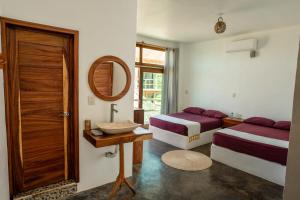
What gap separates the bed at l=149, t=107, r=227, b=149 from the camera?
4.10 meters

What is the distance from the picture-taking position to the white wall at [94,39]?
2055 millimetres

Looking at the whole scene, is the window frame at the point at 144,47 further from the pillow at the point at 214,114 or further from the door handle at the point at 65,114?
the door handle at the point at 65,114

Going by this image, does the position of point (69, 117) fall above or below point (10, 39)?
below

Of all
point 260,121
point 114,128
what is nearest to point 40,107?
point 114,128

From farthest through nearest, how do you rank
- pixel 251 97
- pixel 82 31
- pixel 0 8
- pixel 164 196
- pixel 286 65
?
pixel 251 97 → pixel 286 65 → pixel 164 196 → pixel 82 31 → pixel 0 8

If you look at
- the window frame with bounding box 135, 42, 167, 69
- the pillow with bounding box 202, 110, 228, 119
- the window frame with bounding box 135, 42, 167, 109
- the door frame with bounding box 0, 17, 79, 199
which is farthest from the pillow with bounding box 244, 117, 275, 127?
the door frame with bounding box 0, 17, 79, 199

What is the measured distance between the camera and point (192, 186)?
8.81 ft

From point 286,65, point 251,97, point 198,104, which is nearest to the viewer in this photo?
point 286,65

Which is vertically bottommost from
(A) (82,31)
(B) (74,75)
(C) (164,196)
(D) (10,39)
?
(C) (164,196)

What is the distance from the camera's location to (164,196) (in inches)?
95.5

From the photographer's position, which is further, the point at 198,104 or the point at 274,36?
the point at 198,104

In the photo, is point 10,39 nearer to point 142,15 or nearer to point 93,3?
point 93,3

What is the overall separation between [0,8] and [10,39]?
0.96 feet

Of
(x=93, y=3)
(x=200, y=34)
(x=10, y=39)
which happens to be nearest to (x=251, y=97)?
(x=200, y=34)
